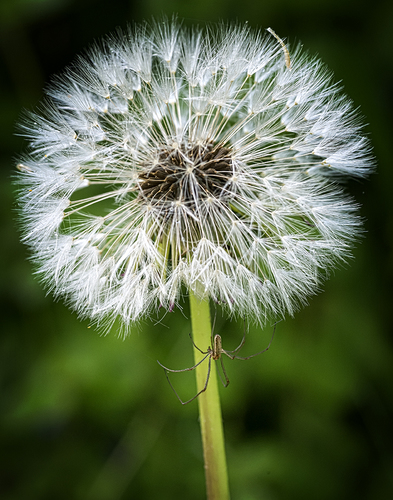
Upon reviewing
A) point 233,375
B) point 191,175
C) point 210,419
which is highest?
point 191,175

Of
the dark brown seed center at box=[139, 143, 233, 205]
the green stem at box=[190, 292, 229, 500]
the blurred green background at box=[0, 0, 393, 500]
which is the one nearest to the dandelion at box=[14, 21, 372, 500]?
the dark brown seed center at box=[139, 143, 233, 205]

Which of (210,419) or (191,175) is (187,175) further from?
(210,419)

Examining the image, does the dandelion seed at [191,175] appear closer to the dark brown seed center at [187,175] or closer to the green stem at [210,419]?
the dark brown seed center at [187,175]

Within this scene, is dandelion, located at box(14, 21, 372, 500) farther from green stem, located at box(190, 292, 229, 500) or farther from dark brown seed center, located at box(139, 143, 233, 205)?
green stem, located at box(190, 292, 229, 500)

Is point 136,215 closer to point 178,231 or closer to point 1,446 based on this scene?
point 178,231

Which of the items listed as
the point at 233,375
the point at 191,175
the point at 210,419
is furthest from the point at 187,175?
the point at 233,375

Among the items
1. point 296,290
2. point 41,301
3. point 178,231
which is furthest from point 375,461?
point 41,301
